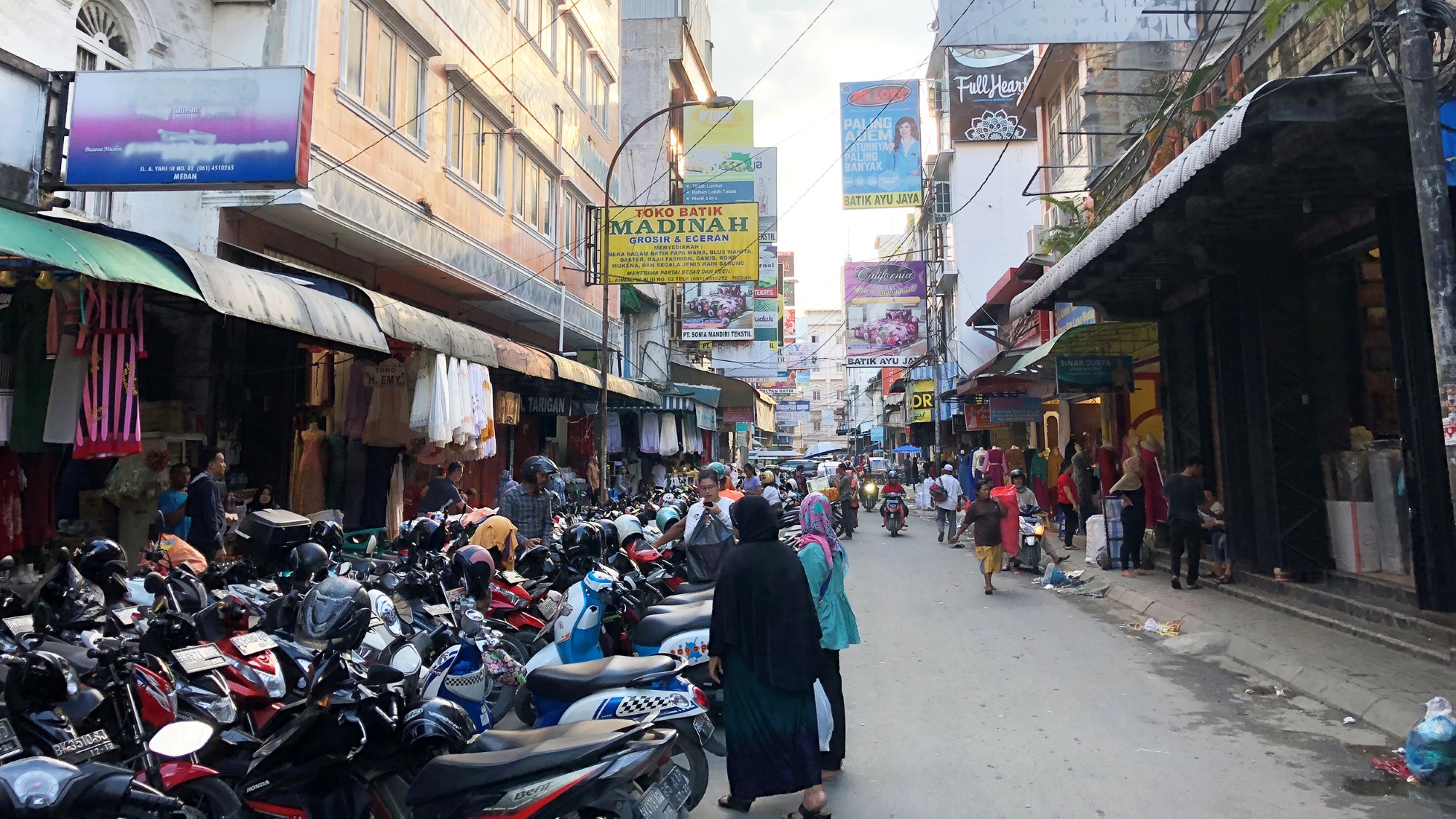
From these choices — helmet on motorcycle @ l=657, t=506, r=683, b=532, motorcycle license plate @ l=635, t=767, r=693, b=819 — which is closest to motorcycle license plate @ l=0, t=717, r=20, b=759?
motorcycle license plate @ l=635, t=767, r=693, b=819

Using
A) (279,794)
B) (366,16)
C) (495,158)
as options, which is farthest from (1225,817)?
(495,158)

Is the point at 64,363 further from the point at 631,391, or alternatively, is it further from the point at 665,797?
the point at 631,391

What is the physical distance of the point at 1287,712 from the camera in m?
6.64

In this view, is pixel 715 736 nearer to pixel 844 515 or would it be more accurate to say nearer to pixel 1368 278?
pixel 1368 278

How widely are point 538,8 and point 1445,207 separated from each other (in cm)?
1789

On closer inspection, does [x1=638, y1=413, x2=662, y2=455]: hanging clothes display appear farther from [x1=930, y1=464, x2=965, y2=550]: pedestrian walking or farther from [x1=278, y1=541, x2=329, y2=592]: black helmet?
[x1=278, y1=541, x2=329, y2=592]: black helmet

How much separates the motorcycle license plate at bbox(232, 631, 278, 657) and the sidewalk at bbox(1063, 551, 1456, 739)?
6.84 m

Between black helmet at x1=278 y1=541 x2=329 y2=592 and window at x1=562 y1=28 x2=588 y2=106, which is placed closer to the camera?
black helmet at x1=278 y1=541 x2=329 y2=592

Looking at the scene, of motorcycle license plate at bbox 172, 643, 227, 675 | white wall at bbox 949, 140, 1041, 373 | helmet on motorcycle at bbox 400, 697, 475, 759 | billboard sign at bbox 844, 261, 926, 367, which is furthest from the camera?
white wall at bbox 949, 140, 1041, 373

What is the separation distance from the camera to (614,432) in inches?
931

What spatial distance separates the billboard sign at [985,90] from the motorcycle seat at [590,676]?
97.5ft

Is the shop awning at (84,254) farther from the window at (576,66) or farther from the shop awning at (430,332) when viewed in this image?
the window at (576,66)

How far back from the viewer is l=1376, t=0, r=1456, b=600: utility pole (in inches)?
223

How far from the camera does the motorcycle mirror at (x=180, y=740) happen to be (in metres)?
3.17
